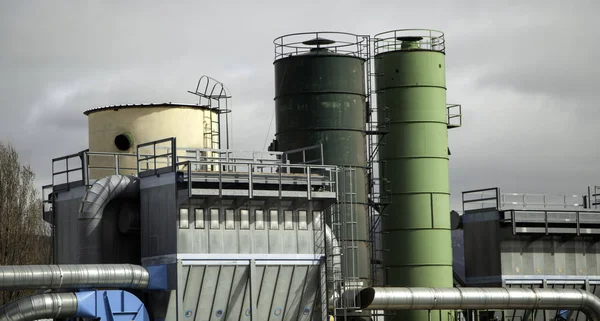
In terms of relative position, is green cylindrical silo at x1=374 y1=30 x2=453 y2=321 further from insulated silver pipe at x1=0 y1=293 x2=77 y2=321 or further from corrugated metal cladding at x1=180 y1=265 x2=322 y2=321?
insulated silver pipe at x1=0 y1=293 x2=77 y2=321

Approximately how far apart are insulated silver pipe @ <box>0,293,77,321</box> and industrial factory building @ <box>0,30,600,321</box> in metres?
0.05

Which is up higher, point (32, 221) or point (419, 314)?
point (32, 221)

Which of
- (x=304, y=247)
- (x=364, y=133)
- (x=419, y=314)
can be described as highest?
(x=364, y=133)

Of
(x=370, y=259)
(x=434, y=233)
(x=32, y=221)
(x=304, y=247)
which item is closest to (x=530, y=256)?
(x=434, y=233)

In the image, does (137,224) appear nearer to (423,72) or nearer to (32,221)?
(423,72)

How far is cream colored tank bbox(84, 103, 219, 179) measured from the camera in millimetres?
43312

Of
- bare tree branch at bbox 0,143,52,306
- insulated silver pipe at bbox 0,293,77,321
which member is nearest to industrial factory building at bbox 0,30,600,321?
insulated silver pipe at bbox 0,293,77,321

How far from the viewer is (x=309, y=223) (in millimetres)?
40250

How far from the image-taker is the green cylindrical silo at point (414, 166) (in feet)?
159

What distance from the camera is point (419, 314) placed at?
47.2 meters

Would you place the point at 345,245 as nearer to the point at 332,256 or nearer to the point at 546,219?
the point at 332,256

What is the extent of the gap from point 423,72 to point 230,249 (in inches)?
625

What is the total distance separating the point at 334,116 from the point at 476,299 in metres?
9.25

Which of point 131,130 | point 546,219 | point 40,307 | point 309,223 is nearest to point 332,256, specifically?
point 309,223
